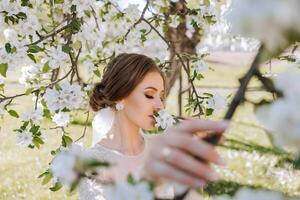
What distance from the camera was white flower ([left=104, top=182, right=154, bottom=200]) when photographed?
2.57ft

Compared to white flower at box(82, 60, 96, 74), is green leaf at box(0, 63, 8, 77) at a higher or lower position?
higher

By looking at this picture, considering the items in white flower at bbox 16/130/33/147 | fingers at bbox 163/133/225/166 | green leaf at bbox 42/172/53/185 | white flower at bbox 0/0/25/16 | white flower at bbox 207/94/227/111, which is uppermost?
fingers at bbox 163/133/225/166

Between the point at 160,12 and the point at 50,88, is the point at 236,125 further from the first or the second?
the point at 50,88

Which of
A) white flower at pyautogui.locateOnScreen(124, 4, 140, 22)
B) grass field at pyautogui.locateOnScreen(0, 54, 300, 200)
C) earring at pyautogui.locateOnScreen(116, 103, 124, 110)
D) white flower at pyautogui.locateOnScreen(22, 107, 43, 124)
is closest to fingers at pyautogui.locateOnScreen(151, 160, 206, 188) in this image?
earring at pyautogui.locateOnScreen(116, 103, 124, 110)

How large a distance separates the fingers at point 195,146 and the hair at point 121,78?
2.13m

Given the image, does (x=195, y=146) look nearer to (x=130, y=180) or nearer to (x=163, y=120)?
(x=130, y=180)

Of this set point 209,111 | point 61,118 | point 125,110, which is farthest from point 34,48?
point 209,111

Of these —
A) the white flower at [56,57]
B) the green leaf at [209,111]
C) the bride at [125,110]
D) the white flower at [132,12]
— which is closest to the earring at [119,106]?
the bride at [125,110]

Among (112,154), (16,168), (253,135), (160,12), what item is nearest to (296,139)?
(112,154)

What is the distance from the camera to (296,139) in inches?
26.6

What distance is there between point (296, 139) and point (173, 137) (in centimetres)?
18

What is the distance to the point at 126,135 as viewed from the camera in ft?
10.2

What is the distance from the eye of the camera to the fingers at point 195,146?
786mm

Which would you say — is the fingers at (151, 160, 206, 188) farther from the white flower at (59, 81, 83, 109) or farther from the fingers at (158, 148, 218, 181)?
the white flower at (59, 81, 83, 109)
